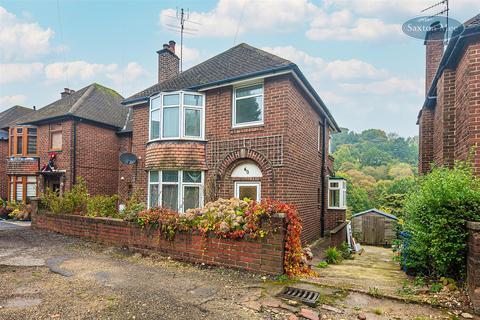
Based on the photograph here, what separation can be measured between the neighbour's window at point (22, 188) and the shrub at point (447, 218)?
20.6m

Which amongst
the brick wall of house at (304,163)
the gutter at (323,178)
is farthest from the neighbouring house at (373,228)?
the brick wall of house at (304,163)

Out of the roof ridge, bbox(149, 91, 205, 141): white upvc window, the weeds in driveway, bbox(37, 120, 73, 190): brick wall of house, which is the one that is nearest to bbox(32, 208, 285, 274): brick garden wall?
the weeds in driveway

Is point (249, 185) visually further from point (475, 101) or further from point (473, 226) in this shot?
point (475, 101)

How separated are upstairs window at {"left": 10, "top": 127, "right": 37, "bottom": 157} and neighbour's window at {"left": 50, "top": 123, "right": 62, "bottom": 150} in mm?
2201

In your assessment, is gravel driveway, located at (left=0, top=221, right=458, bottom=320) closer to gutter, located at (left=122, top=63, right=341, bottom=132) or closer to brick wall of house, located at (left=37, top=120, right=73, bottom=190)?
A: gutter, located at (left=122, top=63, right=341, bottom=132)

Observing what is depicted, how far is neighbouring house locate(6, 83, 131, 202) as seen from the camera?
599 inches

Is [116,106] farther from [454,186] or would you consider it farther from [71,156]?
[454,186]

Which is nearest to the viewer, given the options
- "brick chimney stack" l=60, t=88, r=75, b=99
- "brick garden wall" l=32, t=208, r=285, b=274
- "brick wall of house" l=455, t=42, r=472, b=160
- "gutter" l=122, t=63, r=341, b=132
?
"brick garden wall" l=32, t=208, r=285, b=274

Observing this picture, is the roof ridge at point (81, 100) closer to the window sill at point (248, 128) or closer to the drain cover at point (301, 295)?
the window sill at point (248, 128)

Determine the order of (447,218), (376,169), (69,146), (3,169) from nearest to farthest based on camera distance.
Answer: (447,218) < (69,146) < (3,169) < (376,169)

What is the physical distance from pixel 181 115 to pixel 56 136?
10.6 meters

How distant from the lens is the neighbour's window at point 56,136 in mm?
15836

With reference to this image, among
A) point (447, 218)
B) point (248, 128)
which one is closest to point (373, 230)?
point (248, 128)

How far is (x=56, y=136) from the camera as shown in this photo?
16.1 meters
